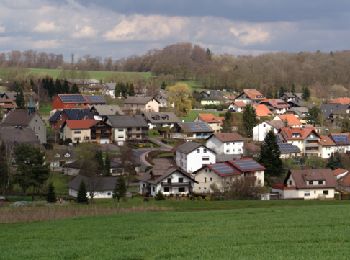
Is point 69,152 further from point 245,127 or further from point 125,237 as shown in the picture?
point 125,237

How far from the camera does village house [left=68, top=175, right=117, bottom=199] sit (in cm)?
3750

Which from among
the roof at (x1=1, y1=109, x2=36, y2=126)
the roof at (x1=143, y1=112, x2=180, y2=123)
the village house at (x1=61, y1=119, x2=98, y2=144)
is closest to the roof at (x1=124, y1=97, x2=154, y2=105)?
the roof at (x1=143, y1=112, x2=180, y2=123)

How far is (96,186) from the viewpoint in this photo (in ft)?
124

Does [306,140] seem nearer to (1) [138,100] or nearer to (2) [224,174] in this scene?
(2) [224,174]

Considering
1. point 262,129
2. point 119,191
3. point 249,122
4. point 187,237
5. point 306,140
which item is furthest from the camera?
point 249,122

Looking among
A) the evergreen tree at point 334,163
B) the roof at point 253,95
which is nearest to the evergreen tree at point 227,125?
the evergreen tree at point 334,163

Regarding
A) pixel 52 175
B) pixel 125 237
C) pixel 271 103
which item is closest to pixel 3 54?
pixel 271 103

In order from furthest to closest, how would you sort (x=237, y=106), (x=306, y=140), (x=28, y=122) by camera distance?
1. (x=237, y=106)
2. (x=306, y=140)
3. (x=28, y=122)

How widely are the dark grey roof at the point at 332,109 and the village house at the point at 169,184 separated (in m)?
46.3

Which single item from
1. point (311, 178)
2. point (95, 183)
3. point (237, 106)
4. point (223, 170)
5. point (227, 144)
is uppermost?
point (237, 106)

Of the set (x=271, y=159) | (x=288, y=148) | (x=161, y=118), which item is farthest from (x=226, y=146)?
(x=161, y=118)

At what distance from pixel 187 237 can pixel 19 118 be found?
4543 centimetres

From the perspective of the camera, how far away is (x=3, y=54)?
164 metres

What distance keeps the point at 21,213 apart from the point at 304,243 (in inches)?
534
